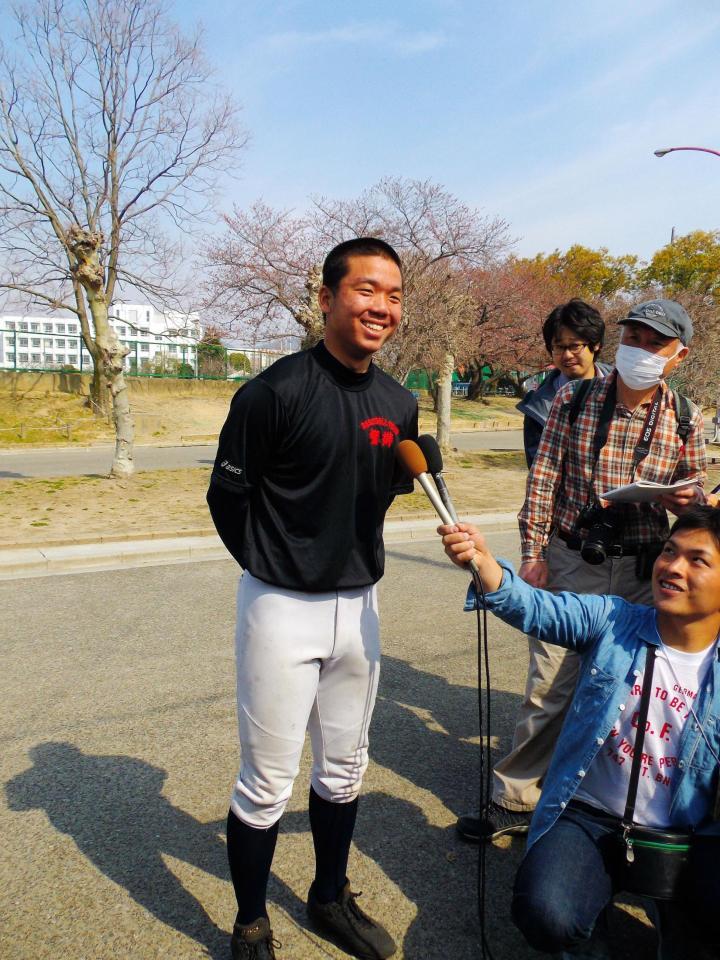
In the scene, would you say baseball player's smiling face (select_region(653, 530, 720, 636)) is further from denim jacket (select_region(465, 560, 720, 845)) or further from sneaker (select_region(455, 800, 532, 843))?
sneaker (select_region(455, 800, 532, 843))

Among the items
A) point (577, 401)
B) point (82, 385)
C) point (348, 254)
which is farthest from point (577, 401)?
point (82, 385)

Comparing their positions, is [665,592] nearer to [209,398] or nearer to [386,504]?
[386,504]

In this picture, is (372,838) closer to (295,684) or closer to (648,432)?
(295,684)

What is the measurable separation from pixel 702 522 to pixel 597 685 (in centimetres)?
58

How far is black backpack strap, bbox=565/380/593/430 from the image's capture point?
118 inches

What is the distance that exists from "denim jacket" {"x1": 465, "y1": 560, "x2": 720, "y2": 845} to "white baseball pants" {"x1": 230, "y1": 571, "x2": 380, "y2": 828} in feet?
1.22

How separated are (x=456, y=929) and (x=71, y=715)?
2.45 metres

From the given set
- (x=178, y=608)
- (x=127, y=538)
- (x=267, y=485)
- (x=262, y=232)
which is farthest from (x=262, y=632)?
(x=262, y=232)

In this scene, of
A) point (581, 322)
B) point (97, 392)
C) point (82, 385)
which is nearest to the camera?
point (581, 322)

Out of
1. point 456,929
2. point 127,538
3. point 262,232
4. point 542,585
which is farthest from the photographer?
point 262,232

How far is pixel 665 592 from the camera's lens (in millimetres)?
2219

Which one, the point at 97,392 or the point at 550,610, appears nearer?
the point at 550,610

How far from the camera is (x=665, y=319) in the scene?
2.83m

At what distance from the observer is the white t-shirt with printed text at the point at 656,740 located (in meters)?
2.23
